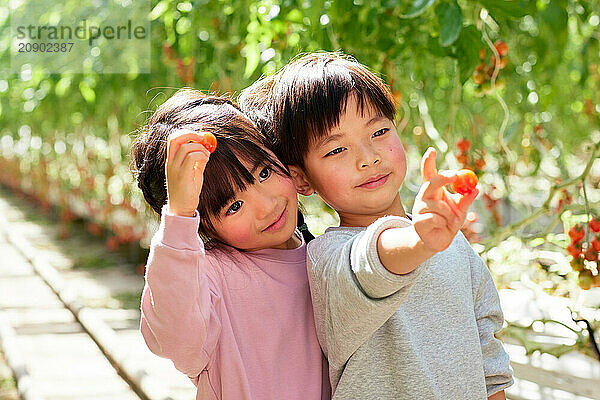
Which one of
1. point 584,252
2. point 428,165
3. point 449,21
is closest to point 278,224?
point 428,165

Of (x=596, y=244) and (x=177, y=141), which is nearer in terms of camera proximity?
(x=177, y=141)

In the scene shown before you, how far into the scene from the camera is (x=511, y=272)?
2.18 m

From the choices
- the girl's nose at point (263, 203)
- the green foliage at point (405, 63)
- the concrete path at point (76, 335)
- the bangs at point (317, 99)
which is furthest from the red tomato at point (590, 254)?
the concrete path at point (76, 335)

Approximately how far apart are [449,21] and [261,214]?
21.9 inches

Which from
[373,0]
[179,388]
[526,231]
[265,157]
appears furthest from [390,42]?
[526,231]

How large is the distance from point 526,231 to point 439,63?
4.27ft

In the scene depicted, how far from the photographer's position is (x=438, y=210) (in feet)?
2.08

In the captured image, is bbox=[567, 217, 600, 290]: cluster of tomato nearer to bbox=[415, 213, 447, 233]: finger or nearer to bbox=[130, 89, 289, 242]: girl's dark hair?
bbox=[130, 89, 289, 242]: girl's dark hair

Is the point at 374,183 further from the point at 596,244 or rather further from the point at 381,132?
the point at 596,244

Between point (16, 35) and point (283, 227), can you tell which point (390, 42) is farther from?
point (16, 35)

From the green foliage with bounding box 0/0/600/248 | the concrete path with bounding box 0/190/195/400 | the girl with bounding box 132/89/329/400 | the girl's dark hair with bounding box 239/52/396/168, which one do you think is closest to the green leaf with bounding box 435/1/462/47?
the green foliage with bounding box 0/0/600/248

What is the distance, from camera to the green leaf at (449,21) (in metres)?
1.22

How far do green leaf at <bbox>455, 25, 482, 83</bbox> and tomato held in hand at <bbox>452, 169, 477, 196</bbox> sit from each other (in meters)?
0.81

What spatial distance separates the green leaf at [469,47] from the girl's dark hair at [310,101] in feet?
1.71
